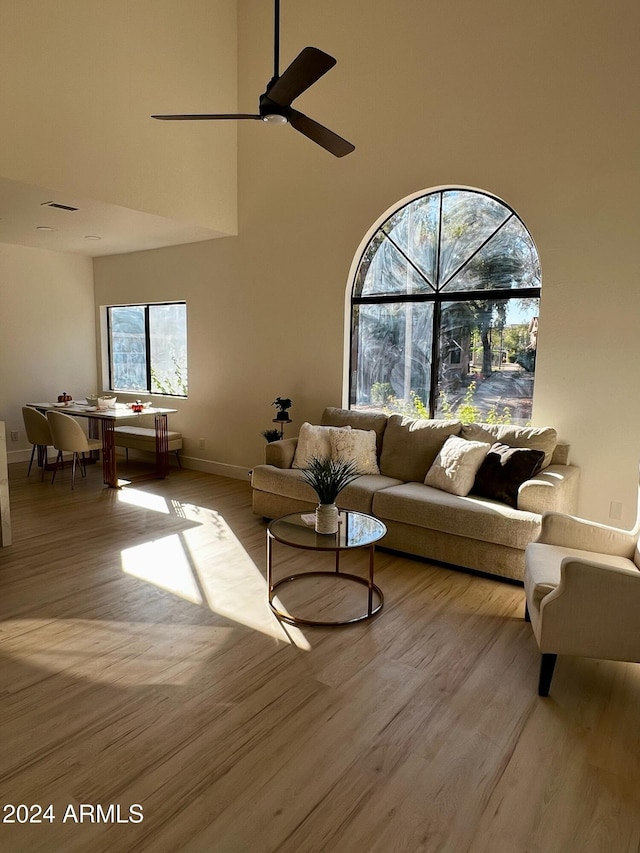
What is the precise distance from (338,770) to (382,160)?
4.60 meters

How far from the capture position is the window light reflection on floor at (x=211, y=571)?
3.09m

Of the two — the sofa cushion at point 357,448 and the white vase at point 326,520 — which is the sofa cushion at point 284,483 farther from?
the white vase at point 326,520

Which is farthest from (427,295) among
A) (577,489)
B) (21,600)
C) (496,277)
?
(21,600)

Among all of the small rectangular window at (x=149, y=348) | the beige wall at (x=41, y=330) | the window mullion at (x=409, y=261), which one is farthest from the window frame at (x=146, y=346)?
the window mullion at (x=409, y=261)

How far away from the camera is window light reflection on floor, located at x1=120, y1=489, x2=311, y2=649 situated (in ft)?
10.1

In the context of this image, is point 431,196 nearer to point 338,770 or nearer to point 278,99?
point 278,99

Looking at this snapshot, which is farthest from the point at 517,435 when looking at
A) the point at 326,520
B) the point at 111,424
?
the point at 111,424

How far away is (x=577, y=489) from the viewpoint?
4121 mm

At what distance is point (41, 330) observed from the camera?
7.15 metres

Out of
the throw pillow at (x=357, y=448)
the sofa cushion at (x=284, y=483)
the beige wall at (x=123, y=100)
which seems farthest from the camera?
the throw pillow at (x=357, y=448)

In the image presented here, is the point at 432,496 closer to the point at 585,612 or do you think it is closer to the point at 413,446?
the point at 413,446

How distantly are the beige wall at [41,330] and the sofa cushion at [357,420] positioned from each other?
4154mm

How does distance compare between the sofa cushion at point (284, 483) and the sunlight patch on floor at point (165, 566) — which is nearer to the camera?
the sunlight patch on floor at point (165, 566)

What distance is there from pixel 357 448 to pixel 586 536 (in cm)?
205
